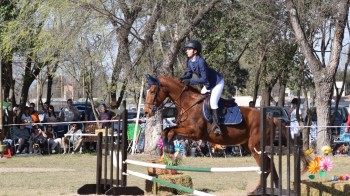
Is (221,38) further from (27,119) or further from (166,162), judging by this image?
(166,162)

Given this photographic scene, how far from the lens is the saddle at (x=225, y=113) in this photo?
1391 centimetres

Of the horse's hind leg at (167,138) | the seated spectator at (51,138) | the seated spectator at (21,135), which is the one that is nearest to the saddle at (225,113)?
the horse's hind leg at (167,138)

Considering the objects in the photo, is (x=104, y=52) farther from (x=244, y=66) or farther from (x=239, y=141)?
(x=244, y=66)

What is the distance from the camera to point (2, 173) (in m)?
19.4

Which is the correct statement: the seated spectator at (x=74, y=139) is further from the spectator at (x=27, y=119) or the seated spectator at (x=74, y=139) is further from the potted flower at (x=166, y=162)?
the potted flower at (x=166, y=162)

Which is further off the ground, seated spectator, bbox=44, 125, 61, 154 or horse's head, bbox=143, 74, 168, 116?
horse's head, bbox=143, 74, 168, 116

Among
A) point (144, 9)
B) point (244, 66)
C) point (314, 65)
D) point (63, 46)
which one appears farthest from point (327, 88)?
point (244, 66)

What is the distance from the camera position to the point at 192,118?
14.0 metres

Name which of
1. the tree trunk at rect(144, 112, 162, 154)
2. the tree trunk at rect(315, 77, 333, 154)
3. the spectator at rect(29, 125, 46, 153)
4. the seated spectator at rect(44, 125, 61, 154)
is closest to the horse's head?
the tree trunk at rect(144, 112, 162, 154)

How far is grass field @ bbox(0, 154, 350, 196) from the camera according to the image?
15234 millimetres

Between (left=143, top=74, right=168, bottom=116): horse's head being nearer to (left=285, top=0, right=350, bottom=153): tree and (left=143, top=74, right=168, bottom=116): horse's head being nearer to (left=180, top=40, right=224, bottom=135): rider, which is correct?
(left=180, top=40, right=224, bottom=135): rider

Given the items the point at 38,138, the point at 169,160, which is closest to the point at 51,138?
the point at 38,138

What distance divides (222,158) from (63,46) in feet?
20.7

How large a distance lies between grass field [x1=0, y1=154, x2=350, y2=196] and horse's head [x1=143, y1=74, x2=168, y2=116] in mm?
1980
